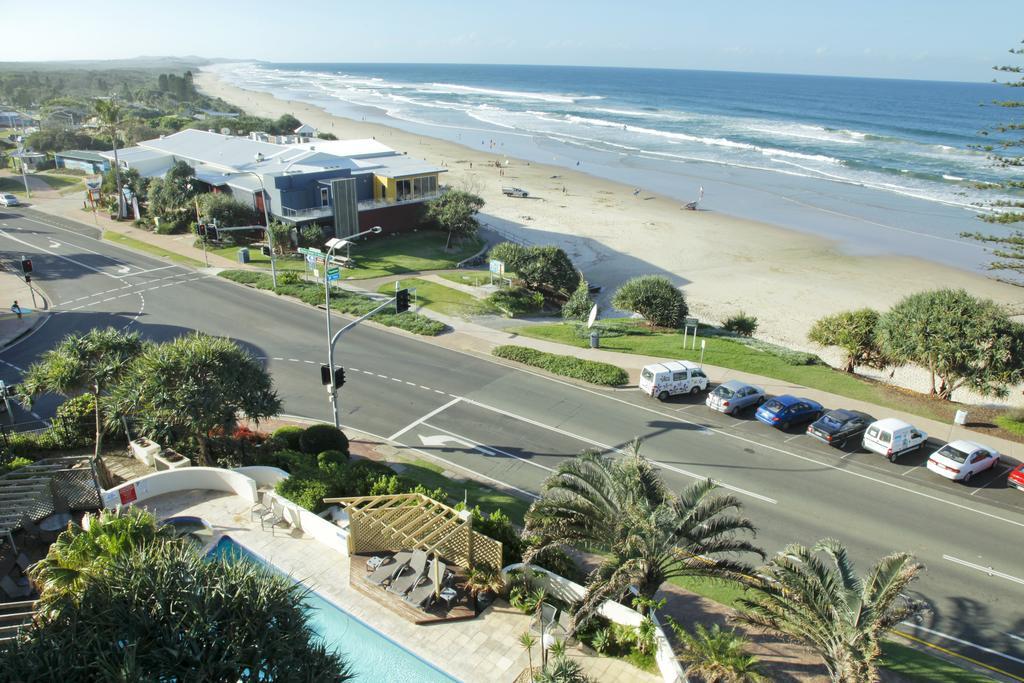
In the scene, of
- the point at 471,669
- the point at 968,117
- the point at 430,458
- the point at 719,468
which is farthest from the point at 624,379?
the point at 968,117

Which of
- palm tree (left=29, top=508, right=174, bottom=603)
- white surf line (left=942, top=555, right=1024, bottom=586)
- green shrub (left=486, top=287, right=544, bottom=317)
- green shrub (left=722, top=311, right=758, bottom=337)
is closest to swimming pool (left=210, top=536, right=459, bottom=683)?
palm tree (left=29, top=508, right=174, bottom=603)

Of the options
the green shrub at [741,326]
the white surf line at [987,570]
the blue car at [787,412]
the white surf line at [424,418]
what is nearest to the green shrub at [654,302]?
the green shrub at [741,326]

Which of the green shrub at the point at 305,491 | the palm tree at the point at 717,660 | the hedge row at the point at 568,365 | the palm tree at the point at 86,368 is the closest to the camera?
the palm tree at the point at 717,660

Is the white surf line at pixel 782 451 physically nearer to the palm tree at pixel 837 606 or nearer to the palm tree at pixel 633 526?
the palm tree at pixel 837 606

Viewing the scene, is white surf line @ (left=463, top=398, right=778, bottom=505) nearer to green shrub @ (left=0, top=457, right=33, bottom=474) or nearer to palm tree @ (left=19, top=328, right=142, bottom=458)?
palm tree @ (left=19, top=328, right=142, bottom=458)

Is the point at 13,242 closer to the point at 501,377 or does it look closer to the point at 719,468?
the point at 501,377

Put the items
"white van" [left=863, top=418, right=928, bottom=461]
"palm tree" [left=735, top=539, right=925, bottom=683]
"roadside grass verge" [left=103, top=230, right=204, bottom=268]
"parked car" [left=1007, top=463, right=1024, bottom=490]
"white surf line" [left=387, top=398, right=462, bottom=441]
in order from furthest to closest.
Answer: "roadside grass verge" [left=103, top=230, right=204, bottom=268] → "white surf line" [left=387, top=398, right=462, bottom=441] → "white van" [left=863, top=418, right=928, bottom=461] → "parked car" [left=1007, top=463, right=1024, bottom=490] → "palm tree" [left=735, top=539, right=925, bottom=683]
